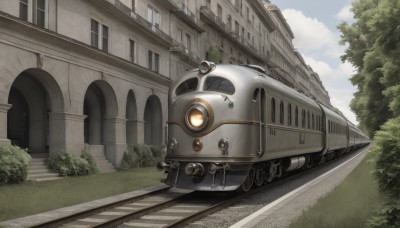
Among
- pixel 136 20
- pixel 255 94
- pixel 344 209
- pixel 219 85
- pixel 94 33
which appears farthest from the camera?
pixel 136 20

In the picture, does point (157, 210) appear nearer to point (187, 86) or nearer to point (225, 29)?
point (187, 86)

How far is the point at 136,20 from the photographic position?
83.1 feet

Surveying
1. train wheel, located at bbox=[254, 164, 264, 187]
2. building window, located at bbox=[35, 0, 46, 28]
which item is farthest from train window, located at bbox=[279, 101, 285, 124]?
building window, located at bbox=[35, 0, 46, 28]

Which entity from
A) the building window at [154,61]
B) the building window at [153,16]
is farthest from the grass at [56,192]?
the building window at [153,16]

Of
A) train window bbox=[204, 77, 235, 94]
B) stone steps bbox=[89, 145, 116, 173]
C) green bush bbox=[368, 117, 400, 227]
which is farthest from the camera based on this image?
stone steps bbox=[89, 145, 116, 173]

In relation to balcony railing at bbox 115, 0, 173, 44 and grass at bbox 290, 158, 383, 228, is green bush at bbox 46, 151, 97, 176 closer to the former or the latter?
balcony railing at bbox 115, 0, 173, 44

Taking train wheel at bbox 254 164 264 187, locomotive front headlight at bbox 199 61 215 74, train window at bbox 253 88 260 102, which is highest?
locomotive front headlight at bbox 199 61 215 74

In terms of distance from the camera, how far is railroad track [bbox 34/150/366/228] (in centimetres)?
899

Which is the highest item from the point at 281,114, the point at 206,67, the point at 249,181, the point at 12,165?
the point at 206,67

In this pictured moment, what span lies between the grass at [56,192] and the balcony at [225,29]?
22309 millimetres

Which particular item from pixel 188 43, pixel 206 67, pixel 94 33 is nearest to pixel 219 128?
pixel 206 67

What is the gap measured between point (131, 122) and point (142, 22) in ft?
18.9

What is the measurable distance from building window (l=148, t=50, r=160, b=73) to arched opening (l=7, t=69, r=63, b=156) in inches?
327

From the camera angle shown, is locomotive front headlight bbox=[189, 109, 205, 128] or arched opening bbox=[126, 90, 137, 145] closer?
locomotive front headlight bbox=[189, 109, 205, 128]
